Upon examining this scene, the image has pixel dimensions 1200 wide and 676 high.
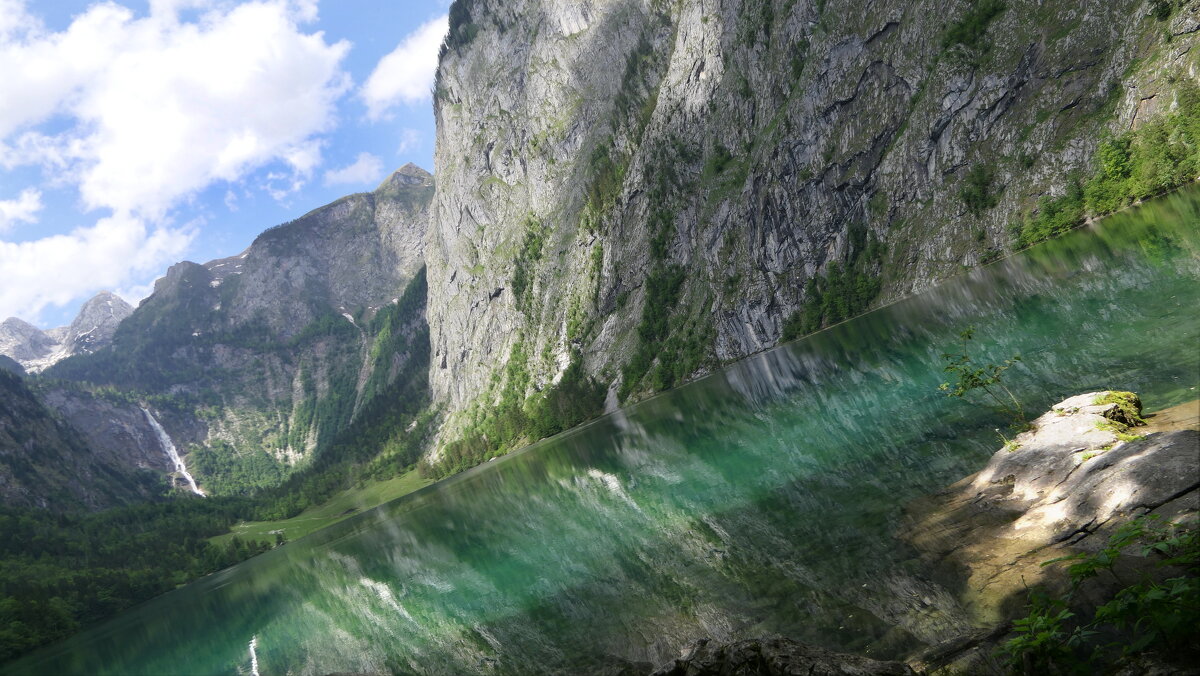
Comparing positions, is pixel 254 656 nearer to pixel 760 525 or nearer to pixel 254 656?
pixel 254 656

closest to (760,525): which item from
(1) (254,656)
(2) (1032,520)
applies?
(2) (1032,520)

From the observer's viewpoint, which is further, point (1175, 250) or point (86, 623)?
point (86, 623)

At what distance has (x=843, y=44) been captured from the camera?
6944 inches

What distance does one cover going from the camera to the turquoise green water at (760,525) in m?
19.9

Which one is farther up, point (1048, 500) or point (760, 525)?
point (1048, 500)

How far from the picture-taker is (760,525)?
2662 centimetres

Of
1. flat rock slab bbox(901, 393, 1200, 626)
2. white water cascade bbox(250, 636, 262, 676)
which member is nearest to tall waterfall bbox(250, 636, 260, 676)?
white water cascade bbox(250, 636, 262, 676)

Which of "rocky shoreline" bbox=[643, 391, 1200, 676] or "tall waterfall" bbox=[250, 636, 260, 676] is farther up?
"rocky shoreline" bbox=[643, 391, 1200, 676]

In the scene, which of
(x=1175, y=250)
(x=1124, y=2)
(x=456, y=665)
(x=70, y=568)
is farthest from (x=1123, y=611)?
(x=70, y=568)

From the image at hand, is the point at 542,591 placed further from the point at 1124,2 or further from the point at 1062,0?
the point at 1062,0

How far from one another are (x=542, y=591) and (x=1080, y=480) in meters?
25.5

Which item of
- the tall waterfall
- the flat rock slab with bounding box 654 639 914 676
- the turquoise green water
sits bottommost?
the tall waterfall

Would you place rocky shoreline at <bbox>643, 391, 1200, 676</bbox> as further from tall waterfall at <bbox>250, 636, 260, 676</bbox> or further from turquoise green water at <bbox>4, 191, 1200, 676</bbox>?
tall waterfall at <bbox>250, 636, 260, 676</bbox>

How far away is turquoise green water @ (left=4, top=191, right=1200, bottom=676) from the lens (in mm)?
19875
